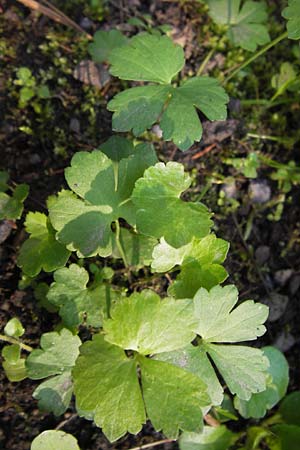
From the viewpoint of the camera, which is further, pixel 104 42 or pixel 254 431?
pixel 104 42

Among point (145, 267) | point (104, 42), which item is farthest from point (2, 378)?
point (104, 42)

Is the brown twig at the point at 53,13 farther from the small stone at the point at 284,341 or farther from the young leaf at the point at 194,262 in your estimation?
the small stone at the point at 284,341

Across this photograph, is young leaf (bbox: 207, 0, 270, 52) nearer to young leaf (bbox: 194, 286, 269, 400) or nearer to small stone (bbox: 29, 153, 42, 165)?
small stone (bbox: 29, 153, 42, 165)

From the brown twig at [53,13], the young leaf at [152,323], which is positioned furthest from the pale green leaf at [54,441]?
A: the brown twig at [53,13]

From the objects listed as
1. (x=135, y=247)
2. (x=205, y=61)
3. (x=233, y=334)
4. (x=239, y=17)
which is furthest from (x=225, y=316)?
(x=239, y=17)

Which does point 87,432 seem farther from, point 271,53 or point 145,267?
point 271,53

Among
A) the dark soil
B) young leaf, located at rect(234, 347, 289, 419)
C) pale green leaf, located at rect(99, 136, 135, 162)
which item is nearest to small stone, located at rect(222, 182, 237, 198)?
the dark soil
